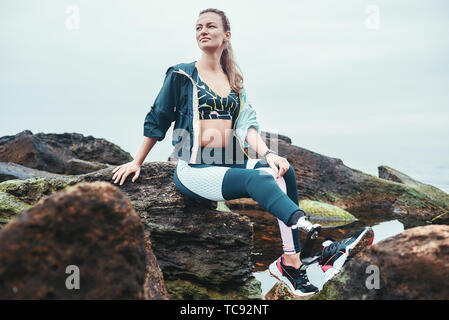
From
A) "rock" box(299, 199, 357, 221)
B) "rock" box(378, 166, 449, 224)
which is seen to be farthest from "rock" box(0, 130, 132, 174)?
"rock" box(378, 166, 449, 224)

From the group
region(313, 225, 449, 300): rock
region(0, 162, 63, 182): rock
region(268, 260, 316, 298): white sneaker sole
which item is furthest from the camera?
region(0, 162, 63, 182): rock

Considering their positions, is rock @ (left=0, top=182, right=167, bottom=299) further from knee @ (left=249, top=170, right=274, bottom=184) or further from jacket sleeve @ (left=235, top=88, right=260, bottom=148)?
jacket sleeve @ (left=235, top=88, right=260, bottom=148)

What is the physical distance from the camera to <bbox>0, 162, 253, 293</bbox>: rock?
169 inches

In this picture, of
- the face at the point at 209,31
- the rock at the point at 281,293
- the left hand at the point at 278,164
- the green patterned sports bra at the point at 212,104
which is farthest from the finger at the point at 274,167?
the face at the point at 209,31

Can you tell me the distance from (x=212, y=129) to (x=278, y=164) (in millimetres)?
852

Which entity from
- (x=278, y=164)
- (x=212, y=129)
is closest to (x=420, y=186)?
(x=278, y=164)

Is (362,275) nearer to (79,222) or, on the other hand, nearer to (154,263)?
(154,263)

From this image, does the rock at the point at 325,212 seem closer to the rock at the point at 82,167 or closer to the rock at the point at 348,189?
the rock at the point at 348,189

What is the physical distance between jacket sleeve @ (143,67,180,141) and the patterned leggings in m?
0.44

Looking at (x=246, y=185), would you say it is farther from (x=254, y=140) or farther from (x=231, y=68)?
(x=231, y=68)

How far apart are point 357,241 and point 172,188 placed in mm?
2130

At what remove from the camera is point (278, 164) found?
12.3 ft

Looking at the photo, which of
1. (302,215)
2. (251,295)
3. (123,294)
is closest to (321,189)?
(251,295)
